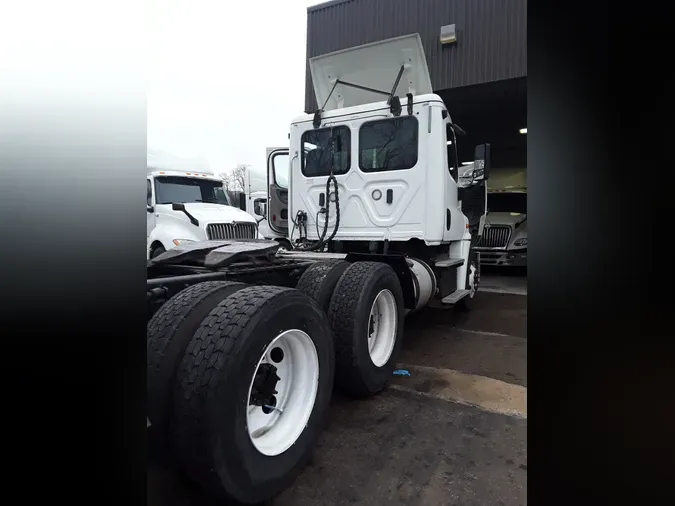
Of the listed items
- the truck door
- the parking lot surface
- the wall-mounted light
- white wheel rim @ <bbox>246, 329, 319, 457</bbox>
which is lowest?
the parking lot surface

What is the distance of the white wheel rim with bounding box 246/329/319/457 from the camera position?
228cm

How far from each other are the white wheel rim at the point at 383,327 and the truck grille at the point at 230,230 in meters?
5.16

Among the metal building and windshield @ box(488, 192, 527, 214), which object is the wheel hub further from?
windshield @ box(488, 192, 527, 214)

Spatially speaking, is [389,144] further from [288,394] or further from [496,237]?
[496,237]

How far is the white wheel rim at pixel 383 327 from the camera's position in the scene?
3.81 m

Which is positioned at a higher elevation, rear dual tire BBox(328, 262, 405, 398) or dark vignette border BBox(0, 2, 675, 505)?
dark vignette border BBox(0, 2, 675, 505)

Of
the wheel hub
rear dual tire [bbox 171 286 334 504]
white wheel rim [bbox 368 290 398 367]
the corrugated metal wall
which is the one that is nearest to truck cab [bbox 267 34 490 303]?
white wheel rim [bbox 368 290 398 367]

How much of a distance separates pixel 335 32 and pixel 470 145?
Answer: 7.80 m

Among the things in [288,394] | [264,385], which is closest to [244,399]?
[264,385]

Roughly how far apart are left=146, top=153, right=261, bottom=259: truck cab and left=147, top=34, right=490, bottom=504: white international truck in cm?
238

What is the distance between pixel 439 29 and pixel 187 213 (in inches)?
279

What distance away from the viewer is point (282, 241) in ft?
21.3

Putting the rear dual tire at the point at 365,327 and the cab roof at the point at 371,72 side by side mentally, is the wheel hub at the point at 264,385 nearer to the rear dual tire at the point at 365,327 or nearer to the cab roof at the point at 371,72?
the rear dual tire at the point at 365,327
